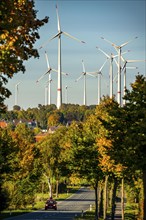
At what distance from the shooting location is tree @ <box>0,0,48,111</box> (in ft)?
52.7

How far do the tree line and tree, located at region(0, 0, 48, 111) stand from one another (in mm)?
19343

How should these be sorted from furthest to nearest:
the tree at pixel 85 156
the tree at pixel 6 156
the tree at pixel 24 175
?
the tree at pixel 24 175 → the tree at pixel 6 156 → the tree at pixel 85 156

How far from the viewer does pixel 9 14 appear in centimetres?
1625

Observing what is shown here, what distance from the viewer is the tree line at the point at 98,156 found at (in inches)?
1490

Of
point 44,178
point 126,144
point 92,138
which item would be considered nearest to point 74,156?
point 92,138

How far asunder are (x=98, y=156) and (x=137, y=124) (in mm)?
19172

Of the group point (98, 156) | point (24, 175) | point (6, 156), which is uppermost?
point (6, 156)

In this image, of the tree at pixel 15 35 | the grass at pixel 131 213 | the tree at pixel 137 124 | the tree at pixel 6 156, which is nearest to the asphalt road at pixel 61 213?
the tree at pixel 6 156

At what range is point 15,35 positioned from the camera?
16.5m

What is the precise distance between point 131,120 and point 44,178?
81912 millimetres

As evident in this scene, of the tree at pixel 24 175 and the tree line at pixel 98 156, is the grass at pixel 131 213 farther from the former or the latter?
the tree at pixel 24 175

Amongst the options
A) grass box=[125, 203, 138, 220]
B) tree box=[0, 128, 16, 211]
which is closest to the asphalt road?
tree box=[0, 128, 16, 211]

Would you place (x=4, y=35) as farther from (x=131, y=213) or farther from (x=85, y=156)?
(x=131, y=213)

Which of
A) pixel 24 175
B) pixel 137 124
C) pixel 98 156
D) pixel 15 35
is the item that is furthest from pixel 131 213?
pixel 15 35
